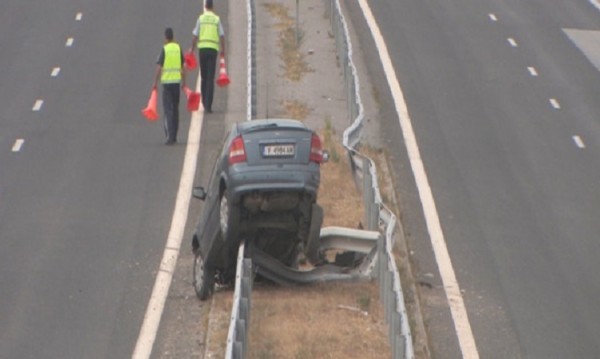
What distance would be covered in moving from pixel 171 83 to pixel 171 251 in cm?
556

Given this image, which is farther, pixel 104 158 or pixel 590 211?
pixel 104 158

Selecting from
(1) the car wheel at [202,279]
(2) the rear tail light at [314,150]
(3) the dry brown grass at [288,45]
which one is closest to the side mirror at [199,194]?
(1) the car wheel at [202,279]

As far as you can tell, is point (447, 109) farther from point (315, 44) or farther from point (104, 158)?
point (104, 158)

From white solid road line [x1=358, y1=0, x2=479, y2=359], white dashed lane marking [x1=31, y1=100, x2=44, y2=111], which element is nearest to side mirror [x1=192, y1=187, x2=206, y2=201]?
white solid road line [x1=358, y1=0, x2=479, y2=359]

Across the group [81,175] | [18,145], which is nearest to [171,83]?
[81,175]

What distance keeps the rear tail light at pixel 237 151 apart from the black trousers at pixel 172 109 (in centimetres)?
792

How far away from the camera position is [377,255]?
1828cm

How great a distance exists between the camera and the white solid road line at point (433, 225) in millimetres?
17906

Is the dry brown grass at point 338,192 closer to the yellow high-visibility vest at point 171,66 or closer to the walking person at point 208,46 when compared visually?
the walking person at point 208,46

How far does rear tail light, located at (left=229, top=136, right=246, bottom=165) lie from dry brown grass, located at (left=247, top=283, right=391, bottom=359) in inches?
70.3

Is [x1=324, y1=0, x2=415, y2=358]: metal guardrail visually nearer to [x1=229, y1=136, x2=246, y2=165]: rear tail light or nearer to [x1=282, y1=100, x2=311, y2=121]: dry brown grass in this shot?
[x1=282, y1=100, x2=311, y2=121]: dry brown grass

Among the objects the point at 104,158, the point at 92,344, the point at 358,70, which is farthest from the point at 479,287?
the point at 358,70

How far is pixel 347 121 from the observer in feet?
88.3

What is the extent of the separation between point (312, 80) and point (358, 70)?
1369 mm
